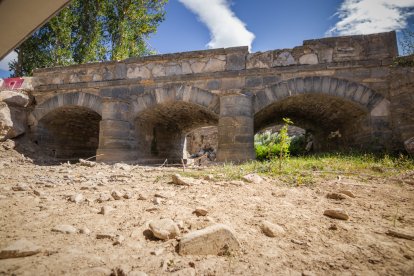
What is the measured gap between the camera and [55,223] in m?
1.68

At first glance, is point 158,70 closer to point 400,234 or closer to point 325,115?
point 325,115

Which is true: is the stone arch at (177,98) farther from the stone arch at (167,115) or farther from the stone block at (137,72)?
the stone block at (137,72)

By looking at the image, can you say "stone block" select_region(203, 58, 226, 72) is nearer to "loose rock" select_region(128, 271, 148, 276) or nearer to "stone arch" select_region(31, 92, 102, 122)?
"stone arch" select_region(31, 92, 102, 122)

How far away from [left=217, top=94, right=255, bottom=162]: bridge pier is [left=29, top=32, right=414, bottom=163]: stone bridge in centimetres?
2

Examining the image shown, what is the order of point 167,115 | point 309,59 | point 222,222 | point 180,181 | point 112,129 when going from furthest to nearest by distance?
point 167,115 < point 112,129 < point 309,59 < point 180,181 < point 222,222

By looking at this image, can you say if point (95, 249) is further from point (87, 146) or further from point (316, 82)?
point (87, 146)

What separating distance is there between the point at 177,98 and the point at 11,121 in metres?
4.33

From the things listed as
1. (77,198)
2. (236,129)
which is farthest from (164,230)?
(236,129)

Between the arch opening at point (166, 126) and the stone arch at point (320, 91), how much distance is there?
1283 millimetres

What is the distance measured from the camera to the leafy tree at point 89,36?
571 inches

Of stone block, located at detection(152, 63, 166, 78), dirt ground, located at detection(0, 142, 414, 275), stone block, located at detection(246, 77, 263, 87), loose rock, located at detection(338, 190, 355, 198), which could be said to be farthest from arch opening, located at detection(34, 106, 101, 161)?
loose rock, located at detection(338, 190, 355, 198)

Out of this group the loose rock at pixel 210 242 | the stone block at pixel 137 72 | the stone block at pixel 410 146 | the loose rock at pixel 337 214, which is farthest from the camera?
the stone block at pixel 137 72

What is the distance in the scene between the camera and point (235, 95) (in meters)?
5.41

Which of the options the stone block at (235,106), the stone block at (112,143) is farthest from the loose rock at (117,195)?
the stone block at (112,143)
